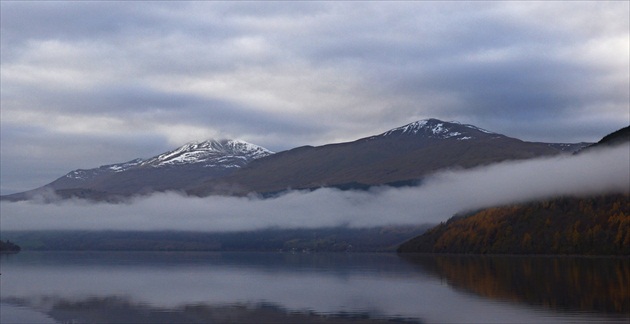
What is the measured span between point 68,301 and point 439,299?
44.2 meters

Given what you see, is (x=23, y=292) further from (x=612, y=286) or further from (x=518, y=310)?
(x=612, y=286)

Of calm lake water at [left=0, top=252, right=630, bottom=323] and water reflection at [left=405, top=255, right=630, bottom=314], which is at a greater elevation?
calm lake water at [left=0, top=252, right=630, bottom=323]

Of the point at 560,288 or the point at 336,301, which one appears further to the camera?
the point at 560,288

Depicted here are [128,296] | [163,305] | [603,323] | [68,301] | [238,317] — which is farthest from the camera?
[128,296]

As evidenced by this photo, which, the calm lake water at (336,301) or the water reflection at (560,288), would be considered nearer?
the calm lake water at (336,301)

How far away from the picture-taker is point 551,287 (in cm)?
10288

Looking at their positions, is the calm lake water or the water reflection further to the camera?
the water reflection

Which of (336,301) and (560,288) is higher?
(336,301)

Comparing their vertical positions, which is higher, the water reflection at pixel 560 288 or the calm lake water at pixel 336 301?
the calm lake water at pixel 336 301

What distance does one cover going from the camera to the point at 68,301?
95188 mm

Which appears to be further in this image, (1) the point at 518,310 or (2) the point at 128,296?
(2) the point at 128,296

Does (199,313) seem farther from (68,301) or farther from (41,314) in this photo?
(68,301)

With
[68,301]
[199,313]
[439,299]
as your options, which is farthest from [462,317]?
[68,301]

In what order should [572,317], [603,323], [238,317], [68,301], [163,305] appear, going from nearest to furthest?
1. [603,323]
2. [572,317]
3. [238,317]
4. [163,305]
5. [68,301]
